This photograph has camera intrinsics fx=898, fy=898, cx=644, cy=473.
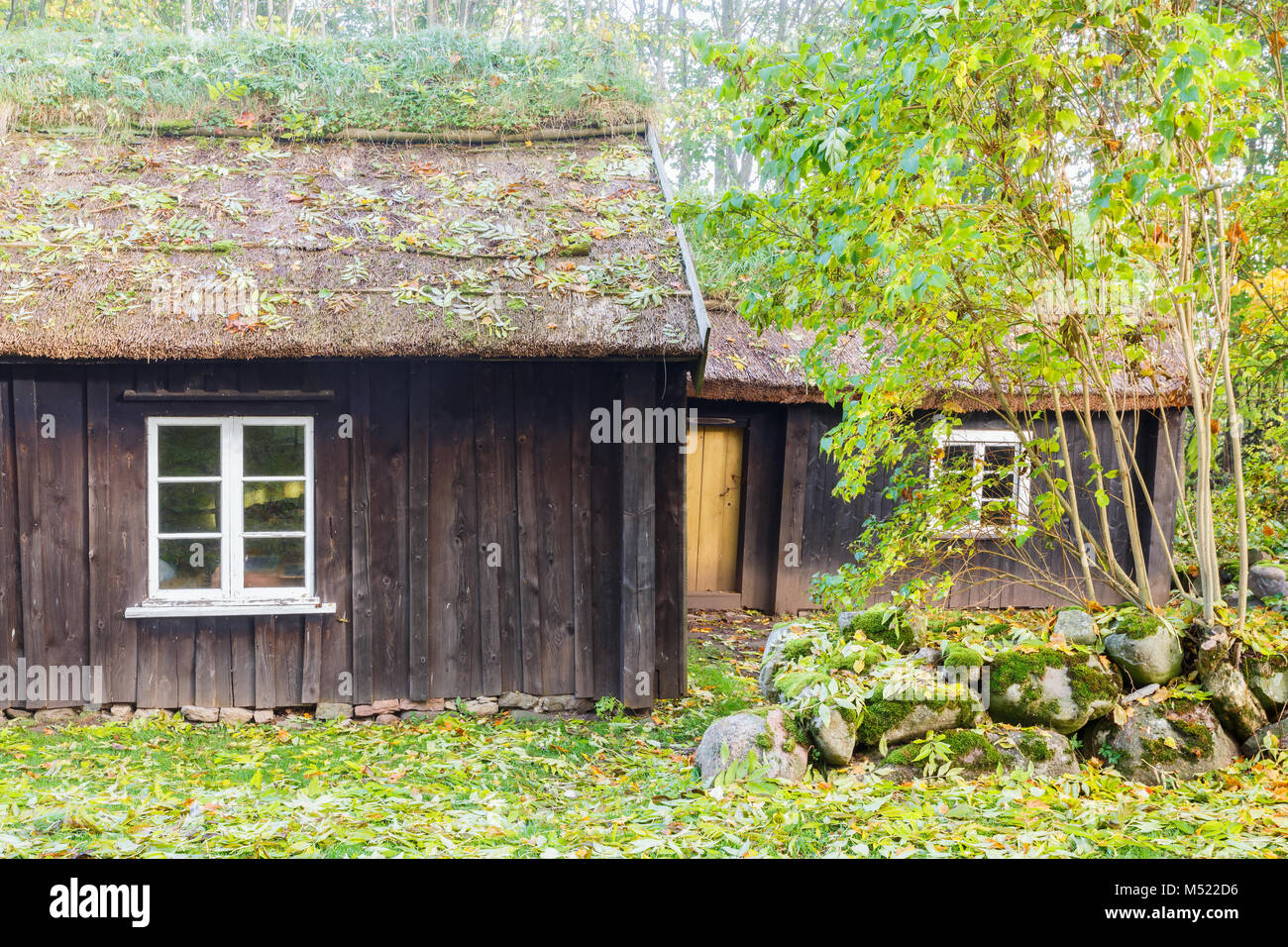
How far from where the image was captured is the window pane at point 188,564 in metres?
5.66

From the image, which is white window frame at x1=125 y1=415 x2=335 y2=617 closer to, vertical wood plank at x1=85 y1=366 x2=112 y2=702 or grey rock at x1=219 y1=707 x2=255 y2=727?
vertical wood plank at x1=85 y1=366 x2=112 y2=702

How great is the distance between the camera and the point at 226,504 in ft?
18.2

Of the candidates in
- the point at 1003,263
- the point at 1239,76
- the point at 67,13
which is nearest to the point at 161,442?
the point at 1003,263

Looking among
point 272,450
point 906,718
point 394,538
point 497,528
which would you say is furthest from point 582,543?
point 906,718

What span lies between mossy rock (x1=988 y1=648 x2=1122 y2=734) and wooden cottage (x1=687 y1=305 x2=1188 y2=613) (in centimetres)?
461

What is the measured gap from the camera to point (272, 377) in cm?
559

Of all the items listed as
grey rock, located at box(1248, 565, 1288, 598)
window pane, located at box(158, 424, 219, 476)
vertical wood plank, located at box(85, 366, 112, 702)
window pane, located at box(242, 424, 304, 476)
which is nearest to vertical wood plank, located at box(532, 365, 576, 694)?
window pane, located at box(242, 424, 304, 476)

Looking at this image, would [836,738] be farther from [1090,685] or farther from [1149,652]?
[1149,652]

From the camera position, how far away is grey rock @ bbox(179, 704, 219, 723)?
5.68 metres

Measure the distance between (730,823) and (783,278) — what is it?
9.64ft

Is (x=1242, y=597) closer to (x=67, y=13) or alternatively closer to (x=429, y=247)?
(x=429, y=247)

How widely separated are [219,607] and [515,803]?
2.55 m

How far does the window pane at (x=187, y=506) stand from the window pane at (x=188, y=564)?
0.11m

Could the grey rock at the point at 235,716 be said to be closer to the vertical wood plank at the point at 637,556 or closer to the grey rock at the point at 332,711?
the grey rock at the point at 332,711
